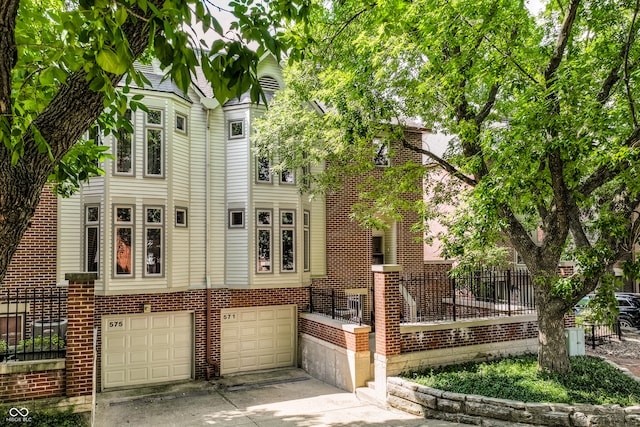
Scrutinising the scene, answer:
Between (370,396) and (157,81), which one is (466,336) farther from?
(157,81)

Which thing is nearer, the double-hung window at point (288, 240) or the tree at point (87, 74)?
the tree at point (87, 74)

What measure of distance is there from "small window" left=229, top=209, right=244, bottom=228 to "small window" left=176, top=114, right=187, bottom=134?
110 inches

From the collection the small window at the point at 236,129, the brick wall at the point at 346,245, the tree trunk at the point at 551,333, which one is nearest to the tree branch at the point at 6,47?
the tree trunk at the point at 551,333

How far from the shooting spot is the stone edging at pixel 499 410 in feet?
26.7

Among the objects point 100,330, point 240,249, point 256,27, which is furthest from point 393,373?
point 256,27

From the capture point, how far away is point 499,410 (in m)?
8.63

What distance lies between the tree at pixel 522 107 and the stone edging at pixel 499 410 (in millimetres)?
1778

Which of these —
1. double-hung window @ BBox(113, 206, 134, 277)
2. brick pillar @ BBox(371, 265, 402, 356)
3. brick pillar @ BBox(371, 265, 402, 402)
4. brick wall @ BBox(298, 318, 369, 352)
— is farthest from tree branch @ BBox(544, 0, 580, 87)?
double-hung window @ BBox(113, 206, 134, 277)

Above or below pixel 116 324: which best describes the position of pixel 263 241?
above

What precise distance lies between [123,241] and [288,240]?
4.74 m

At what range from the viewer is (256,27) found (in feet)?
10.2

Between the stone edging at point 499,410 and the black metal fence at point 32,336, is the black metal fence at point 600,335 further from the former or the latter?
the black metal fence at point 32,336

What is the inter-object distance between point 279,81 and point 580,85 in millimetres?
9348

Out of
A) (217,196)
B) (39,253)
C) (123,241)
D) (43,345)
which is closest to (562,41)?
(217,196)
